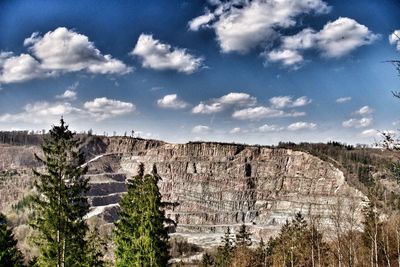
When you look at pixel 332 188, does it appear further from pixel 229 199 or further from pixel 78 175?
pixel 78 175

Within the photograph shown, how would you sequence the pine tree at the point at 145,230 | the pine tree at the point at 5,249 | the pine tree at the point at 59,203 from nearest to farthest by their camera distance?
the pine tree at the point at 59,203
the pine tree at the point at 145,230
the pine tree at the point at 5,249

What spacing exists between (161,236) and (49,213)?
5.82 metres

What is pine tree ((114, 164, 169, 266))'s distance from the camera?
2210 centimetres

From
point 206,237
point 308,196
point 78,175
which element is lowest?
point 206,237

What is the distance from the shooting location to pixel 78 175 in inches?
795

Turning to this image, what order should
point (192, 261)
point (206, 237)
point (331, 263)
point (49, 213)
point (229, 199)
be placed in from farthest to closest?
point (229, 199), point (206, 237), point (192, 261), point (331, 263), point (49, 213)

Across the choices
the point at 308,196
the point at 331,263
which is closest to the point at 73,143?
the point at 331,263

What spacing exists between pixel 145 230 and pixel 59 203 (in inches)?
177

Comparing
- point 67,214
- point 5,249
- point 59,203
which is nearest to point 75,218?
point 67,214

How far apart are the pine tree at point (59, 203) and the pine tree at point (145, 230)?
2989mm

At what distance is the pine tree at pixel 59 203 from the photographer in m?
19.8

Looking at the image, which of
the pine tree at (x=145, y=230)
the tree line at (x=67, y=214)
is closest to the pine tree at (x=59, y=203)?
the tree line at (x=67, y=214)

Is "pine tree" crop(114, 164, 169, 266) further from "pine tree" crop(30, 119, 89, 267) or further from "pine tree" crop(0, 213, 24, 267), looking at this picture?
"pine tree" crop(0, 213, 24, 267)

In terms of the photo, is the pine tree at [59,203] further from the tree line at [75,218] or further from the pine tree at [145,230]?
the pine tree at [145,230]
